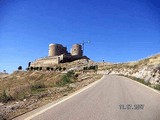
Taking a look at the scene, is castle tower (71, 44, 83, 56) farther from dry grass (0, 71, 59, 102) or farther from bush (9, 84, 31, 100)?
bush (9, 84, 31, 100)

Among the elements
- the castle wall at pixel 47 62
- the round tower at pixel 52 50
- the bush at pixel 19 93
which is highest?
the round tower at pixel 52 50

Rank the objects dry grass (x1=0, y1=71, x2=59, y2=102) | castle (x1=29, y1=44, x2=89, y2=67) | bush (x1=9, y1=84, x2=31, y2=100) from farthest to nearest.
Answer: castle (x1=29, y1=44, x2=89, y2=67) < dry grass (x1=0, y1=71, x2=59, y2=102) < bush (x1=9, y1=84, x2=31, y2=100)

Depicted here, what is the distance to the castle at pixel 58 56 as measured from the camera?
128250mm

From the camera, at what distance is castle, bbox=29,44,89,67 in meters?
Result: 128

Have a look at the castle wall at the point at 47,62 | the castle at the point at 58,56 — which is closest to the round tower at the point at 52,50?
the castle at the point at 58,56

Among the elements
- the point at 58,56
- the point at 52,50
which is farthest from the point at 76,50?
the point at 58,56

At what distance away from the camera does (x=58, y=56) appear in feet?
423

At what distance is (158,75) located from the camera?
3300 centimetres

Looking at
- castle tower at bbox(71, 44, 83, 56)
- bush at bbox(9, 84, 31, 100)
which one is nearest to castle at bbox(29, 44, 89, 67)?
castle tower at bbox(71, 44, 83, 56)

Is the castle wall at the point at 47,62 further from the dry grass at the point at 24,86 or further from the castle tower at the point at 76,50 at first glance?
the dry grass at the point at 24,86

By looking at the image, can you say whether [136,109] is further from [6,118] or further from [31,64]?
[31,64]

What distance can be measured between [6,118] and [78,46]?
141m

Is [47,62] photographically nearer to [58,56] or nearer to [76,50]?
[58,56]

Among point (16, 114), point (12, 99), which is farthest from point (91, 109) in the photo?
point (12, 99)
